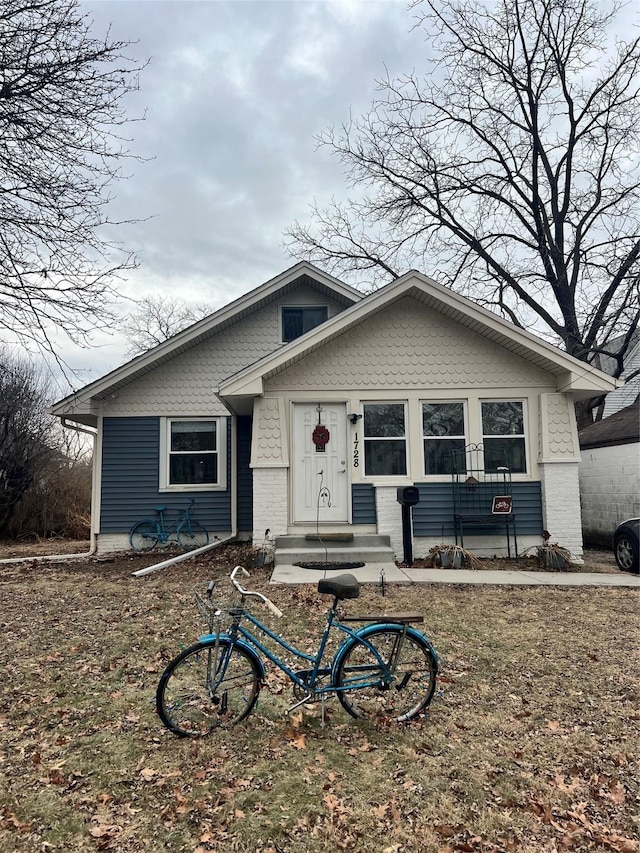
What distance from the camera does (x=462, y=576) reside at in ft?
25.9

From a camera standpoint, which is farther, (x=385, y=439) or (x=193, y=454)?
(x=193, y=454)

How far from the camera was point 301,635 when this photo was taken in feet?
17.4

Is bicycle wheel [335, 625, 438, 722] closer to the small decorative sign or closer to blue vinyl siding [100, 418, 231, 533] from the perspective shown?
the small decorative sign

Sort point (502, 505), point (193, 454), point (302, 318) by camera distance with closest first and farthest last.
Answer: point (502, 505), point (193, 454), point (302, 318)

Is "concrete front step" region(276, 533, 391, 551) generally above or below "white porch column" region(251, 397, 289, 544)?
below

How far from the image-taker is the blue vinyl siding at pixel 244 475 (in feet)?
37.0

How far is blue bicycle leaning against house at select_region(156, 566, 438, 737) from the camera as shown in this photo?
342cm

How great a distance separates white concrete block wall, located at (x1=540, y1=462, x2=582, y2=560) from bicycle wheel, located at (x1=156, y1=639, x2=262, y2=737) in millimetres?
7326

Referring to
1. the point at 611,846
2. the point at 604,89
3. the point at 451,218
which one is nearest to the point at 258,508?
the point at 611,846

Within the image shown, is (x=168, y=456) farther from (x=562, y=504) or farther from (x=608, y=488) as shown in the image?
(x=608, y=488)

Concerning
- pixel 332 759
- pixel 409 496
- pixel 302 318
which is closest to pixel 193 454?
pixel 302 318

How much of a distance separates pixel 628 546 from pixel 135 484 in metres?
9.29

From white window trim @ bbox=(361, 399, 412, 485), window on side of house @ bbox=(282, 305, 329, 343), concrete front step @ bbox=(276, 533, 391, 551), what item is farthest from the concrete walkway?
window on side of house @ bbox=(282, 305, 329, 343)

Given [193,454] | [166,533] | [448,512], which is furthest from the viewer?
[193,454]
